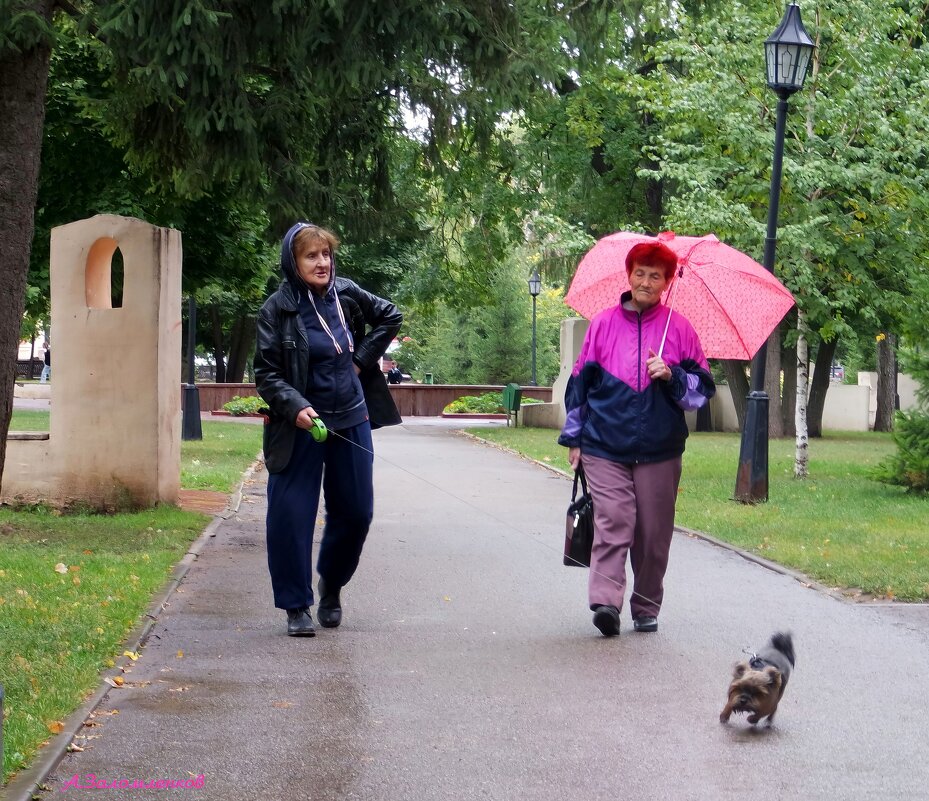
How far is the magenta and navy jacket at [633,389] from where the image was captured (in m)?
7.26

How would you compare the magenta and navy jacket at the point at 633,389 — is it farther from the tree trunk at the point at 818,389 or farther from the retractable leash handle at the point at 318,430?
the tree trunk at the point at 818,389

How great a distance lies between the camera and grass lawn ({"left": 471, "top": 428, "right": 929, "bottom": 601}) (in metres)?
9.76

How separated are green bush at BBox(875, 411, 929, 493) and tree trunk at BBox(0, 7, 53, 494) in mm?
9911

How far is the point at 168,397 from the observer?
40.9 ft

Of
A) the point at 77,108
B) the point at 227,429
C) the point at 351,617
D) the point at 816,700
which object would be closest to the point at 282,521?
the point at 351,617

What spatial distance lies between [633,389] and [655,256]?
2.25ft

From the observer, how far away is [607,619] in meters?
7.23

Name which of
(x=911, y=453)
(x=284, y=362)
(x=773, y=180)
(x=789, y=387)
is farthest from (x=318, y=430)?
(x=789, y=387)

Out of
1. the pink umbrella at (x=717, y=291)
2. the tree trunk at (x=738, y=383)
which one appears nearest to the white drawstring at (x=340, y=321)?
the pink umbrella at (x=717, y=291)

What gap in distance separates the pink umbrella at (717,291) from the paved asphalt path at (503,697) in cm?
159

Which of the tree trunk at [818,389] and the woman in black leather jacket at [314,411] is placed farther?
the tree trunk at [818,389]

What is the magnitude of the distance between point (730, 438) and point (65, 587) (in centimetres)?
2311

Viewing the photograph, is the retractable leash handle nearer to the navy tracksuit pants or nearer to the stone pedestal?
the navy tracksuit pants

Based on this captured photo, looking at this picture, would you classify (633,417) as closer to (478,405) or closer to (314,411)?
(314,411)
